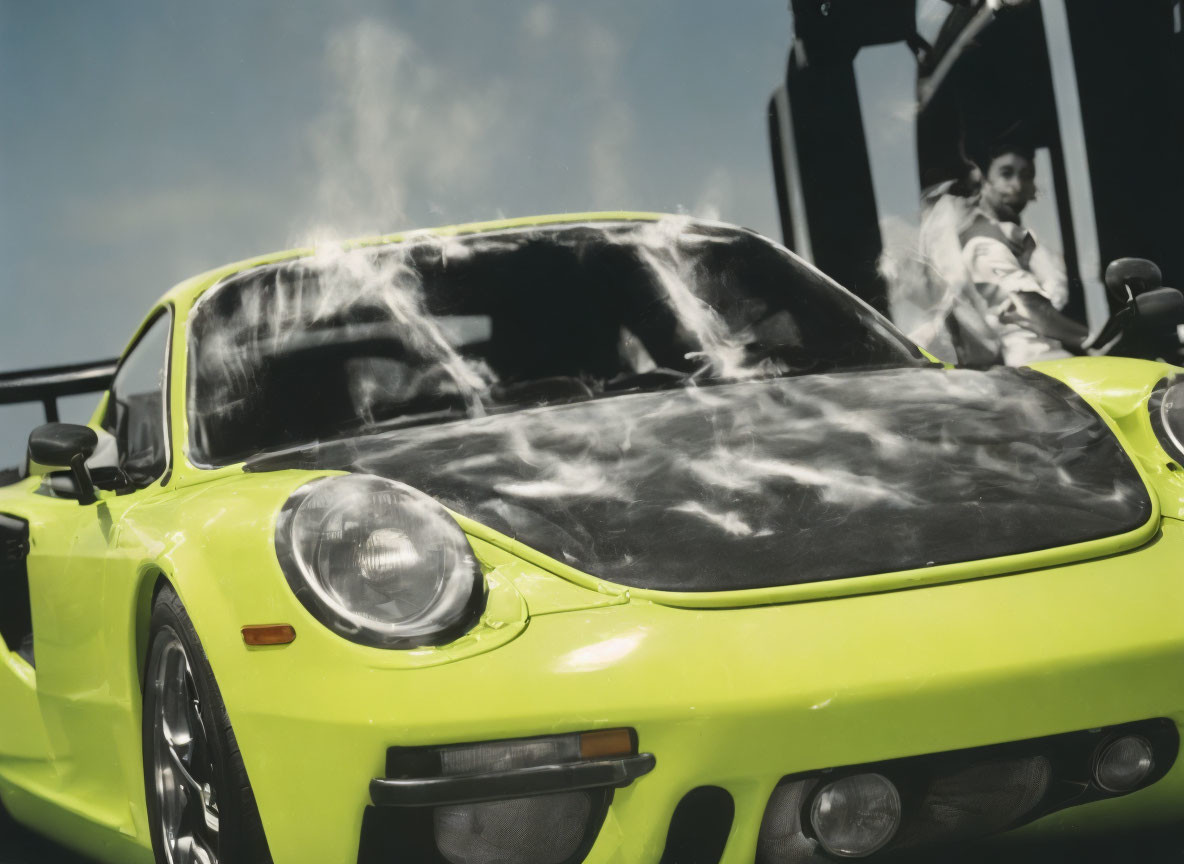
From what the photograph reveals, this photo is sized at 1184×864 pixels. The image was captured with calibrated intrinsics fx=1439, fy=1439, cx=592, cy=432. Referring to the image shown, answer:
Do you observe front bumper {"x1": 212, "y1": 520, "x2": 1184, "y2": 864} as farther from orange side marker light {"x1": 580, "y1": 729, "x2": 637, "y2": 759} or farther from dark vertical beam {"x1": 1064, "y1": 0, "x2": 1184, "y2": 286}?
dark vertical beam {"x1": 1064, "y1": 0, "x2": 1184, "y2": 286}

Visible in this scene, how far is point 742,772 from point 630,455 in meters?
0.57

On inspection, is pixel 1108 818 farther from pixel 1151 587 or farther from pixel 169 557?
pixel 169 557

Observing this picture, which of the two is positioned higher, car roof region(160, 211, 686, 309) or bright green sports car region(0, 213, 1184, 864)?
car roof region(160, 211, 686, 309)

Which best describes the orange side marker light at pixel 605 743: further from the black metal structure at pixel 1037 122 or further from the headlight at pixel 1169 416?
the black metal structure at pixel 1037 122

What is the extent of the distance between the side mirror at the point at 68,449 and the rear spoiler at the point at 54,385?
4.28 feet

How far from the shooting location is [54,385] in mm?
3961

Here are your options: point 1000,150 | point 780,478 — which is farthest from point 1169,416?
point 1000,150

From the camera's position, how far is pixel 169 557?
6.55 feet

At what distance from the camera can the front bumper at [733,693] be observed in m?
1.60

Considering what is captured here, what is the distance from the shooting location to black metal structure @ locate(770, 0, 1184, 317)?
673 cm

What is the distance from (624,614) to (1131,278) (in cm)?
146

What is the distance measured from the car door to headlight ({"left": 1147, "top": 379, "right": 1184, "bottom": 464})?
153cm

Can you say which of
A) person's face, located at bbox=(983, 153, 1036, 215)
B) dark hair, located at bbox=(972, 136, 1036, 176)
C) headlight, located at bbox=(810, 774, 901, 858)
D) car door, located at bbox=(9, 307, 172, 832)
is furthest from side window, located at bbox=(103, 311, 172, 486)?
dark hair, located at bbox=(972, 136, 1036, 176)

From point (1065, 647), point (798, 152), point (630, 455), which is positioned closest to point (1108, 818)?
point (1065, 647)
